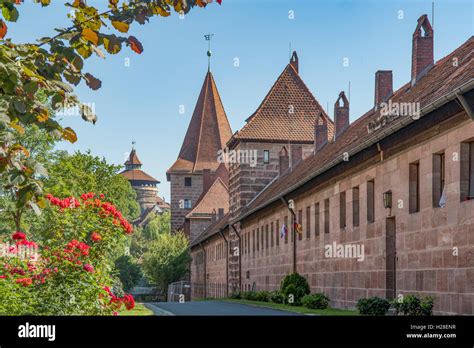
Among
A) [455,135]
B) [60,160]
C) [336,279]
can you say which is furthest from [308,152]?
[455,135]

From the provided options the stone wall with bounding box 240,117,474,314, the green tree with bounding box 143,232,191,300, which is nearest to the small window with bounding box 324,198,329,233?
the stone wall with bounding box 240,117,474,314

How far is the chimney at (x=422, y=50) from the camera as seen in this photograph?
2994 cm

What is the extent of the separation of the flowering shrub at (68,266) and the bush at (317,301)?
12.3m

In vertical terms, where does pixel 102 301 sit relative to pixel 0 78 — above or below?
below

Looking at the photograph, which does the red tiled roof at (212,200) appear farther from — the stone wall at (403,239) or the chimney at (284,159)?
the stone wall at (403,239)

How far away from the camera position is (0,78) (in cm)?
814

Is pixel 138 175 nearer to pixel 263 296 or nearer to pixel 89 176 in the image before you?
pixel 89 176

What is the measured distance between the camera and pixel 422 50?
3009cm

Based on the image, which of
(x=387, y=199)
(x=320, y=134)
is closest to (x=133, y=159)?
(x=320, y=134)

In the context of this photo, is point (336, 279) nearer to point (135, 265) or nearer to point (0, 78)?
point (0, 78)

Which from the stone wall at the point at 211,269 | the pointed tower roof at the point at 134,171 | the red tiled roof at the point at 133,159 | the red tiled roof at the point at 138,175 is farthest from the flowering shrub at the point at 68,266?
the red tiled roof at the point at 138,175

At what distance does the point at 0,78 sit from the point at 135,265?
9438 cm
